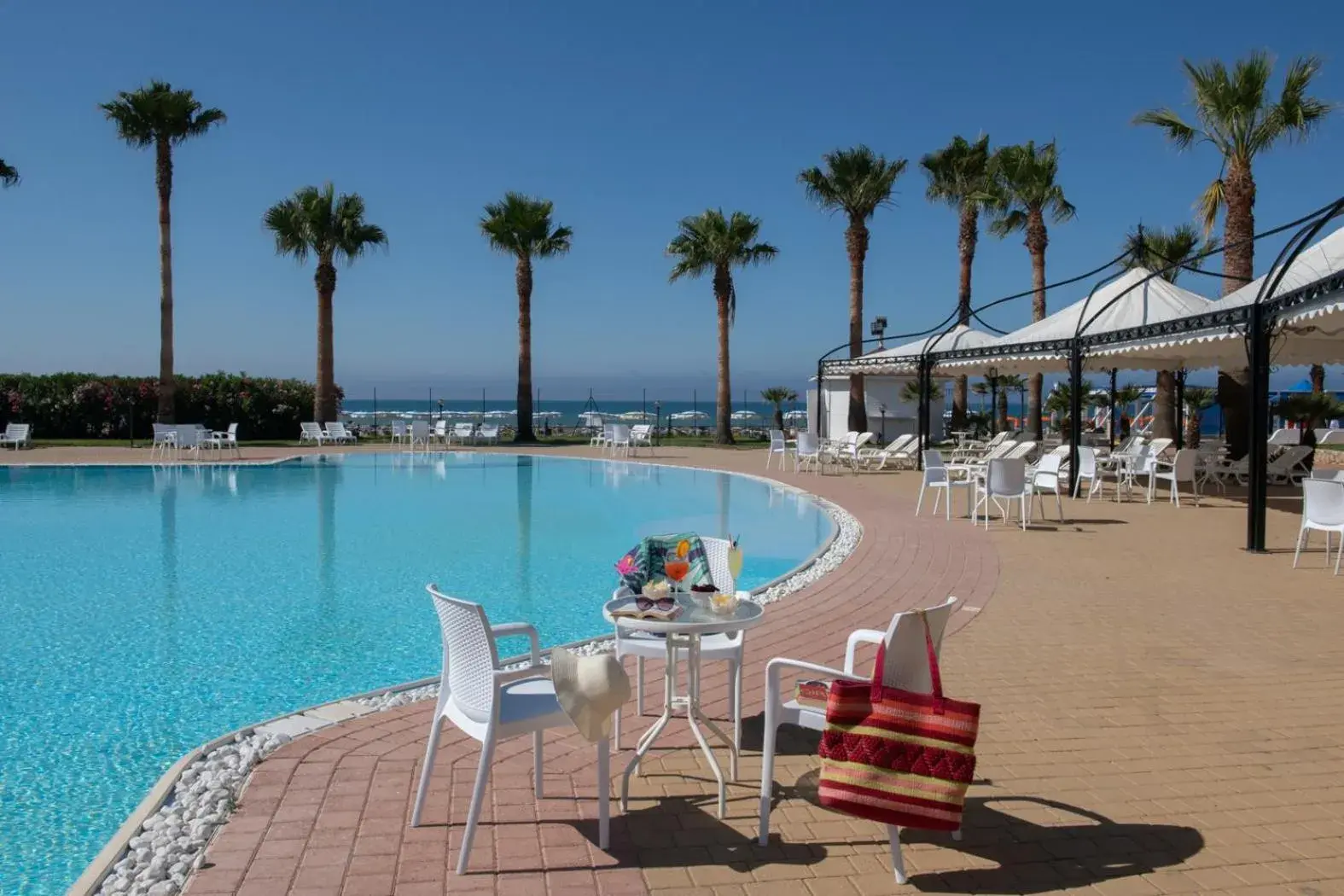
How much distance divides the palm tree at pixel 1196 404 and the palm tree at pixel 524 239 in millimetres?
17207

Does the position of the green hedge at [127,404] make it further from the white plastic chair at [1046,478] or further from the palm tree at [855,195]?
the white plastic chair at [1046,478]

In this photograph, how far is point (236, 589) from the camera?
8.25 m

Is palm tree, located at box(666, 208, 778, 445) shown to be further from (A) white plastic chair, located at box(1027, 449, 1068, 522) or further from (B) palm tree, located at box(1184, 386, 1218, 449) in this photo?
(A) white plastic chair, located at box(1027, 449, 1068, 522)

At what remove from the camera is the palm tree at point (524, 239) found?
1061 inches

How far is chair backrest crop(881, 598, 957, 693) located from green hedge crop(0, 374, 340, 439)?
26.5 metres

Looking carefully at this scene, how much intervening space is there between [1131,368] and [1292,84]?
5191 millimetres

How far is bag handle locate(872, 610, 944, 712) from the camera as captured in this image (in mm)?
2836

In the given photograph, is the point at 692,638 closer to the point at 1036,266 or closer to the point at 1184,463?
the point at 1184,463

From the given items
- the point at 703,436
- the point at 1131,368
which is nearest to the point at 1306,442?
the point at 1131,368

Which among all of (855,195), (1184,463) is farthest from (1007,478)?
(855,195)

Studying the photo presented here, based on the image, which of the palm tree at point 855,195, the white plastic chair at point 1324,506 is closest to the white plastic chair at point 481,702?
the white plastic chair at point 1324,506

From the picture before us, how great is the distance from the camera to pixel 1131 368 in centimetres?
1745

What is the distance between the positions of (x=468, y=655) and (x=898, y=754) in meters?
1.40

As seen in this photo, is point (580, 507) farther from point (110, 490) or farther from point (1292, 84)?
point (1292, 84)
